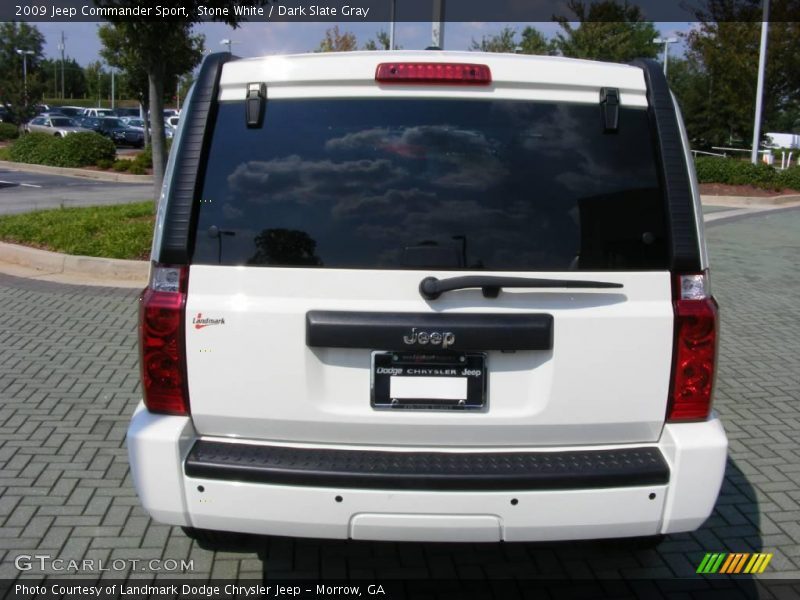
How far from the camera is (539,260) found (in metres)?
3.04

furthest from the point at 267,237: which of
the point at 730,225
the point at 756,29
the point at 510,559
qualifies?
the point at 756,29

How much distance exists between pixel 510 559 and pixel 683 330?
1448 mm

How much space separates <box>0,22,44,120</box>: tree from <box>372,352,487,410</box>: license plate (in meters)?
45.7

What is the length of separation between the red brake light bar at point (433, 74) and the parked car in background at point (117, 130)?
41373 millimetres

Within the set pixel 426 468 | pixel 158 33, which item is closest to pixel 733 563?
pixel 426 468

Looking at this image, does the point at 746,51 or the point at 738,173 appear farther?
the point at 746,51

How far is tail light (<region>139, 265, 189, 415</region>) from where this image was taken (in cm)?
307

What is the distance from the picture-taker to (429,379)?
3.06 meters

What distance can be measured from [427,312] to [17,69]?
50062mm

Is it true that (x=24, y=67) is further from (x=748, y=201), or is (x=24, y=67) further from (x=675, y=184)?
(x=675, y=184)

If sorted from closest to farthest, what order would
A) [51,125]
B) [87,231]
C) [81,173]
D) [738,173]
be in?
[87,231]
[738,173]
[81,173]
[51,125]

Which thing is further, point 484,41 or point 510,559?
point 484,41

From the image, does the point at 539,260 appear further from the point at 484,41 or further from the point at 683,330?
the point at 484,41

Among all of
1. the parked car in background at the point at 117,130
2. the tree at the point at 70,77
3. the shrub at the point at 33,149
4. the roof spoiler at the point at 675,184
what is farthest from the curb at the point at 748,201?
the tree at the point at 70,77
